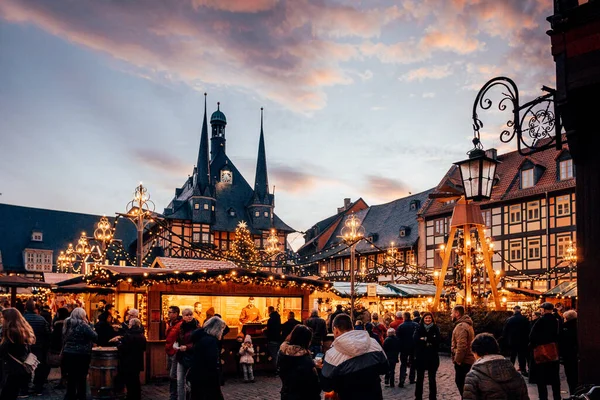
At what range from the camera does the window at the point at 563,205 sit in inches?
1351

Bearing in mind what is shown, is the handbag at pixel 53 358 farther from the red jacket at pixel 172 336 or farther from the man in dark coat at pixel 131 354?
the red jacket at pixel 172 336

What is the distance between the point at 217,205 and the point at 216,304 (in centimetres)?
4431

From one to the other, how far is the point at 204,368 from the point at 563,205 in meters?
32.0

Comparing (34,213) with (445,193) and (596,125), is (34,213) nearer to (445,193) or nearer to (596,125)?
(445,193)

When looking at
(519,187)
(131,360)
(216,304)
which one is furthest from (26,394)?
(519,187)

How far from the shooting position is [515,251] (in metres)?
37.3

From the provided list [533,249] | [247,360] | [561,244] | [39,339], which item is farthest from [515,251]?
[39,339]

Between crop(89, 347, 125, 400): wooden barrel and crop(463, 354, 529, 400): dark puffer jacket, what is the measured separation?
24.3 feet

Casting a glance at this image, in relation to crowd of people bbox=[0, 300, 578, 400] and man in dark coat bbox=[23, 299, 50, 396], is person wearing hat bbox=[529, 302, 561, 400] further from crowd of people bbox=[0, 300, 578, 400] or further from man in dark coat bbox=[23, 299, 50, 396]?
man in dark coat bbox=[23, 299, 50, 396]

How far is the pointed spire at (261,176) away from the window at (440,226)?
2252cm

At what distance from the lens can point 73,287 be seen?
20906 mm

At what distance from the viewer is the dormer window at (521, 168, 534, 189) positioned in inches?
1470

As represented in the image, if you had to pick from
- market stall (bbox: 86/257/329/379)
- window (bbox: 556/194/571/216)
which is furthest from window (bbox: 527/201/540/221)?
market stall (bbox: 86/257/329/379)

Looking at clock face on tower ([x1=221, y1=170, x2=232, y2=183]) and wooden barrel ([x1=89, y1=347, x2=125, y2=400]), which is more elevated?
clock face on tower ([x1=221, y1=170, x2=232, y2=183])
